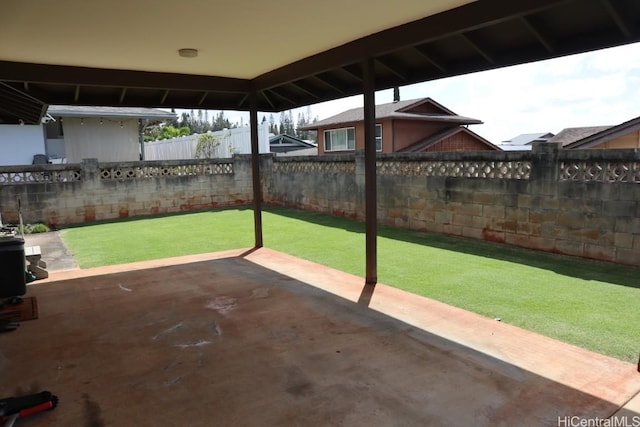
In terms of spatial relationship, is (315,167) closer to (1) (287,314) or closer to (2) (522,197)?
(2) (522,197)

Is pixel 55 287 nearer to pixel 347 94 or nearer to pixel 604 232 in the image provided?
pixel 347 94

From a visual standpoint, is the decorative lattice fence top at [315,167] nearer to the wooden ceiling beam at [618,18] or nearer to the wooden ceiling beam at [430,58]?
the wooden ceiling beam at [430,58]

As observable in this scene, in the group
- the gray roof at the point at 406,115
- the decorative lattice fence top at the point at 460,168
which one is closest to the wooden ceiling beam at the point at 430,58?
the decorative lattice fence top at the point at 460,168

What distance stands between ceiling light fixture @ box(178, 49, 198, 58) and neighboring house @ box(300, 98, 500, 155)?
46.5 ft

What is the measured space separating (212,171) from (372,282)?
30.9 ft

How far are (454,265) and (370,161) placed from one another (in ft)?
6.90

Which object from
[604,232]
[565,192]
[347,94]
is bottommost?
[604,232]

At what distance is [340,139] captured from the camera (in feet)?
71.0

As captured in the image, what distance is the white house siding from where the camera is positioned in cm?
1475

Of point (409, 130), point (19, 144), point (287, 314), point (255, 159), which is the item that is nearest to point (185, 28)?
point (287, 314)

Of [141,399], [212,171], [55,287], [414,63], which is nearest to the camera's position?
[141,399]

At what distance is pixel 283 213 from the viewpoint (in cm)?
1204

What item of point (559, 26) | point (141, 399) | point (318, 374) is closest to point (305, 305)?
point (318, 374)

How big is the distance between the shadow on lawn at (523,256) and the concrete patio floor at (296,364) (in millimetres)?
2350
